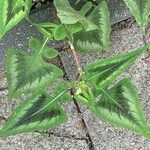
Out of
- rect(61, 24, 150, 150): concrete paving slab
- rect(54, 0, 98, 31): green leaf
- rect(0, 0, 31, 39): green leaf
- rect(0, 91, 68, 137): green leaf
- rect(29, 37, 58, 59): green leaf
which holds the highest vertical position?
rect(0, 0, 31, 39): green leaf

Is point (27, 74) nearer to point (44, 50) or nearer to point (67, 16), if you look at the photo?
point (44, 50)

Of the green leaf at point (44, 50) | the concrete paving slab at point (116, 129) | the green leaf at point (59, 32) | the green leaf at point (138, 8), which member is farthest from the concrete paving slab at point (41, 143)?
the green leaf at point (138, 8)

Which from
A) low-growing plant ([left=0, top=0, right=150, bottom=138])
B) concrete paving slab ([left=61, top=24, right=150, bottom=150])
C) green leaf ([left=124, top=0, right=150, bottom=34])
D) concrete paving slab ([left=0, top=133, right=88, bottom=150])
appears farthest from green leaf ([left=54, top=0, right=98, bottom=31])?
concrete paving slab ([left=0, top=133, right=88, bottom=150])

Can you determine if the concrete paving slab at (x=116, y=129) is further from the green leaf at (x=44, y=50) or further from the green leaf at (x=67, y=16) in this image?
the green leaf at (x=67, y=16)

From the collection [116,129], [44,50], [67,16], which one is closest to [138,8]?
[67,16]

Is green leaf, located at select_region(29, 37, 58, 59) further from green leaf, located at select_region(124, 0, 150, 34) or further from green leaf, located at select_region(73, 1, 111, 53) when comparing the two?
green leaf, located at select_region(124, 0, 150, 34)

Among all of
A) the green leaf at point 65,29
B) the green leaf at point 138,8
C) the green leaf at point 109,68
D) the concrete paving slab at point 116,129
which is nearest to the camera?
the green leaf at point 109,68
